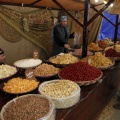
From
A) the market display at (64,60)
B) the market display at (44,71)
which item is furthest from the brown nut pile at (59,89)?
the market display at (64,60)

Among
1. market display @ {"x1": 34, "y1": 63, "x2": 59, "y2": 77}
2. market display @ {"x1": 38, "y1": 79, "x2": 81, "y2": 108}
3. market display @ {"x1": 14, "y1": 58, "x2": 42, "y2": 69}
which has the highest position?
market display @ {"x1": 14, "y1": 58, "x2": 42, "y2": 69}

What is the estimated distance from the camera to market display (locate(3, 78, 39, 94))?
1583 mm

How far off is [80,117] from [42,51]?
3504 mm

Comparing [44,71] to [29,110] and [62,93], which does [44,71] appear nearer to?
[62,93]

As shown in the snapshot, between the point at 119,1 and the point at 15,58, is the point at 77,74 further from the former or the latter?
the point at 15,58

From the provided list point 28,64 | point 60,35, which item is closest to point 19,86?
point 28,64

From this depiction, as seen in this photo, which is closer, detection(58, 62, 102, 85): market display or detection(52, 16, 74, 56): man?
detection(58, 62, 102, 85): market display

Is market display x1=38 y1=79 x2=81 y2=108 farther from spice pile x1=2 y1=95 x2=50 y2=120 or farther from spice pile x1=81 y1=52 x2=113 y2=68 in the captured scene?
spice pile x1=81 y1=52 x2=113 y2=68

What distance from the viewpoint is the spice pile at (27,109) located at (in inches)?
44.9

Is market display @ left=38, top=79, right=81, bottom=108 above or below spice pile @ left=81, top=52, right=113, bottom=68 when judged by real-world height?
below

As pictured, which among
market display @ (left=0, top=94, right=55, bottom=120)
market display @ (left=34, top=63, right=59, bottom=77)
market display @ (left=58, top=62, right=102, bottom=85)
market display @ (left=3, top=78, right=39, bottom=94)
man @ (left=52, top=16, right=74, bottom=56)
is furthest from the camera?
man @ (left=52, top=16, right=74, bottom=56)

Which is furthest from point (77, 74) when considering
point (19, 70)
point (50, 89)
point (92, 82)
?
point (19, 70)

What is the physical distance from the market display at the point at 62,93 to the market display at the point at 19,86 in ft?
0.36

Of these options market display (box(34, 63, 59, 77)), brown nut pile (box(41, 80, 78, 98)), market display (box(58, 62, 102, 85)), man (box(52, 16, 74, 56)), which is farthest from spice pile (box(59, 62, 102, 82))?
man (box(52, 16, 74, 56))
